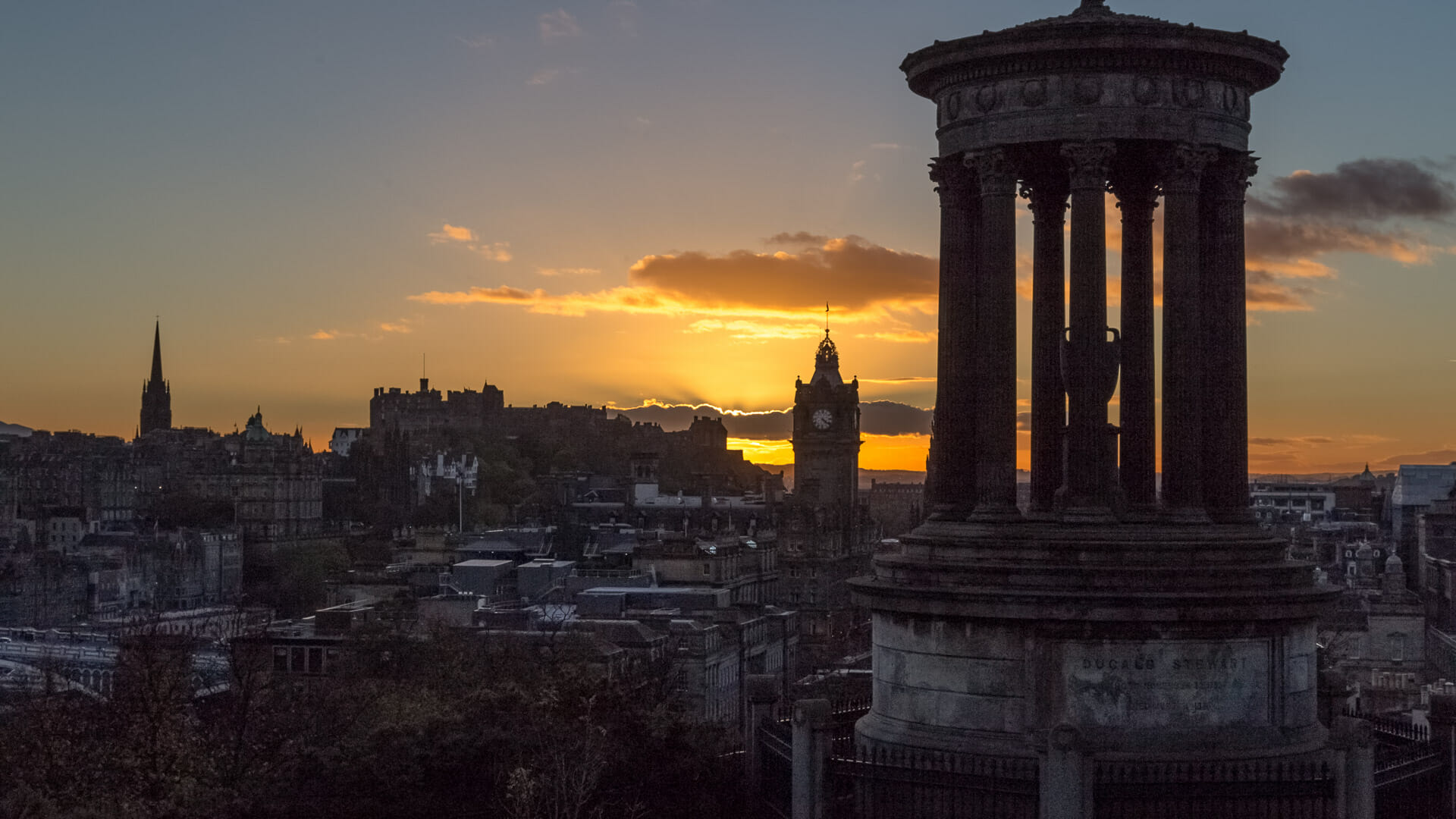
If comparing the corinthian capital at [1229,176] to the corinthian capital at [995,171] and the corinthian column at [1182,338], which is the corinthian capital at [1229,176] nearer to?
the corinthian column at [1182,338]

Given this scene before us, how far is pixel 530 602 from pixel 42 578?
5992cm

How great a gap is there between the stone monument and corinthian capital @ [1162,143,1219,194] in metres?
0.03

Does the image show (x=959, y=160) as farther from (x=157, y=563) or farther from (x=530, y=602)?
(x=157, y=563)

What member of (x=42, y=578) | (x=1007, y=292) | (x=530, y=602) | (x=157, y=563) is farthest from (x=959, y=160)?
(x=157, y=563)

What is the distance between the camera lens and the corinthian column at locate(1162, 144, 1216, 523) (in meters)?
31.8

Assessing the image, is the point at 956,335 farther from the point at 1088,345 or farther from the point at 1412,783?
the point at 1412,783

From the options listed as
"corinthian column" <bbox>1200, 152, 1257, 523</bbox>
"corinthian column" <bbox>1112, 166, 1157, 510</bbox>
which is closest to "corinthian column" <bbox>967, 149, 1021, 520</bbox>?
"corinthian column" <bbox>1112, 166, 1157, 510</bbox>

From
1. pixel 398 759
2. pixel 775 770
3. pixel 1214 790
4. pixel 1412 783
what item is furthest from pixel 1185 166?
pixel 398 759

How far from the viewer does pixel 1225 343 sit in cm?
3278

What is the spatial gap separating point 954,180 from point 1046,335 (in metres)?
2.72

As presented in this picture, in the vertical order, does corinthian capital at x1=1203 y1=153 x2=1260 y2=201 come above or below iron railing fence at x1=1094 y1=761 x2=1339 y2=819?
above

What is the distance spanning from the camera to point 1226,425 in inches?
1283

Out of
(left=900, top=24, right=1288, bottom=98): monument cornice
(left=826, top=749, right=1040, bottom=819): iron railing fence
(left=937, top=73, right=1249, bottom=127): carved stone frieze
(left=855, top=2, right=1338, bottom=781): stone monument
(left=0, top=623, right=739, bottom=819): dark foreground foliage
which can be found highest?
(left=900, top=24, right=1288, bottom=98): monument cornice

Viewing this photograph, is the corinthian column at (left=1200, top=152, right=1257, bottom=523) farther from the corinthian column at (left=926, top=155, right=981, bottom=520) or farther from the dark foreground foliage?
the dark foreground foliage
